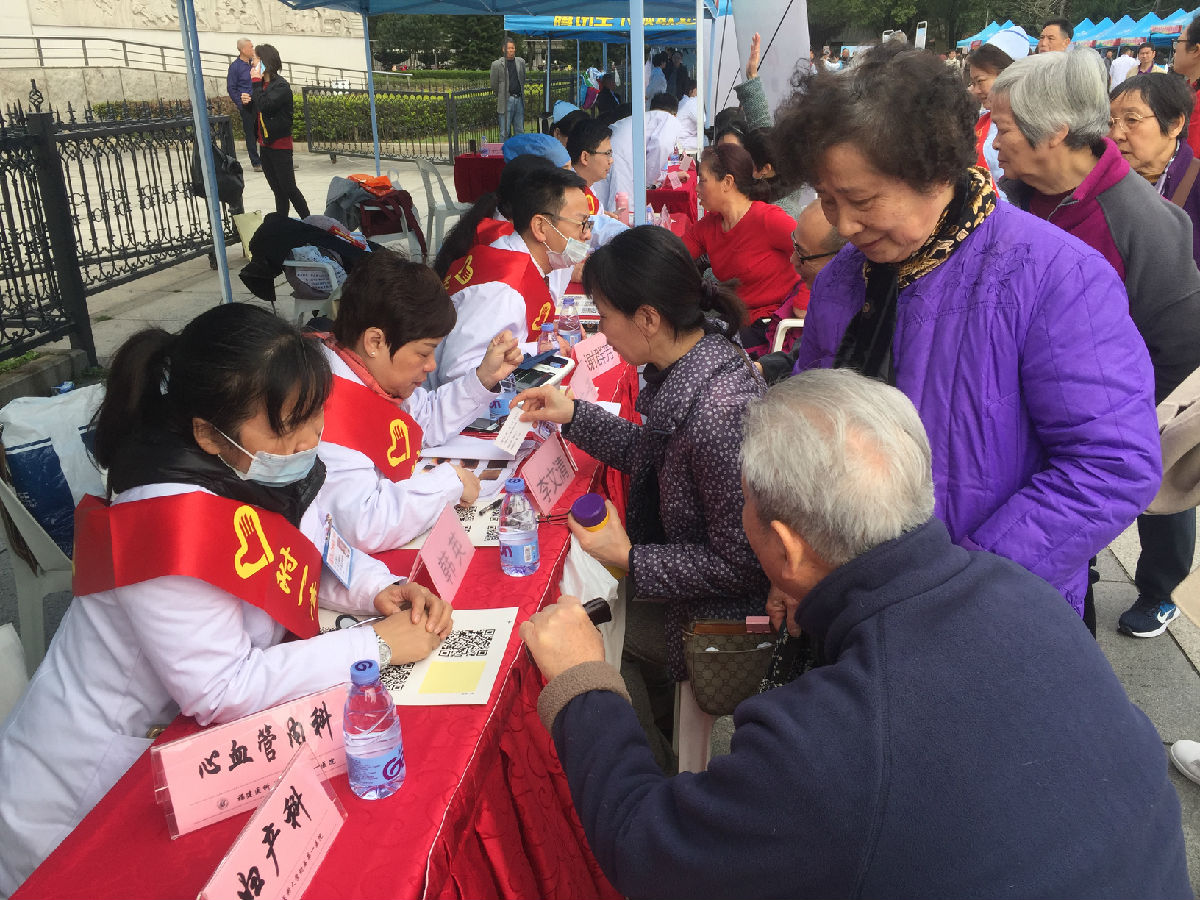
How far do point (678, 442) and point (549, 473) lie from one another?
1.64 ft

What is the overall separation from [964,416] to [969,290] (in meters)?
0.23

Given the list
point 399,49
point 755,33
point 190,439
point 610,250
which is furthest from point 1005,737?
point 399,49

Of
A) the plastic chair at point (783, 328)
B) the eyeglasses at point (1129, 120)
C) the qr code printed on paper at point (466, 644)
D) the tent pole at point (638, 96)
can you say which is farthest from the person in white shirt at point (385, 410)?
the eyeglasses at point (1129, 120)

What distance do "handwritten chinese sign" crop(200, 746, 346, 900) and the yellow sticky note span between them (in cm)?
35

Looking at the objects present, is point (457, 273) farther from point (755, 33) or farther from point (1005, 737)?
point (755, 33)

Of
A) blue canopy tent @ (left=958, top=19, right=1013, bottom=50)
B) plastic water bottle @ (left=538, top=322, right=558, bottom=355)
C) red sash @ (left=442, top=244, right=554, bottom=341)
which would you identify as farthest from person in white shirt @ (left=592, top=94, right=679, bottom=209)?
blue canopy tent @ (left=958, top=19, right=1013, bottom=50)

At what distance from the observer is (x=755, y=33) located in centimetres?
624

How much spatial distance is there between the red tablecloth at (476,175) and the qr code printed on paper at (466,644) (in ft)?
24.3

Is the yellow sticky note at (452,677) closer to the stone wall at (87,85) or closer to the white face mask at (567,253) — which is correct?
the white face mask at (567,253)

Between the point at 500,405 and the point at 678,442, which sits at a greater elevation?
the point at 678,442

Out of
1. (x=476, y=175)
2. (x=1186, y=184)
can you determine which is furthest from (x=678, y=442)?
(x=476, y=175)

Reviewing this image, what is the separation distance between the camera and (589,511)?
213 cm

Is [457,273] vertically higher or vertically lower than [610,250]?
lower

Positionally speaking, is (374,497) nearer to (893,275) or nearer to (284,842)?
(284,842)
